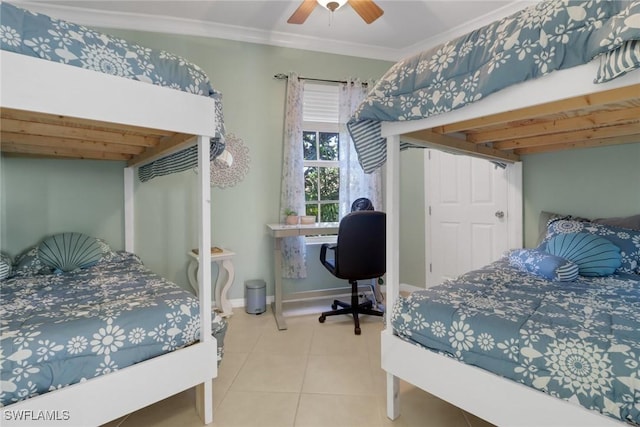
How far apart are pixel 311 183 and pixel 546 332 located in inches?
107

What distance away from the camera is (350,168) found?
3.35 metres

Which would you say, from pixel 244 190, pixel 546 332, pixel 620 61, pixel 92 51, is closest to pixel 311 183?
pixel 244 190

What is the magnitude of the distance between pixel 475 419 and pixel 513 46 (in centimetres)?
158

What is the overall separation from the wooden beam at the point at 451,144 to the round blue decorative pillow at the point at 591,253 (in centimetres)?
74

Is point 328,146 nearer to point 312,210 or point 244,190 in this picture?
point 312,210

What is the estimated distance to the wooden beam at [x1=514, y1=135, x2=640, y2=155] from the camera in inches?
81.0

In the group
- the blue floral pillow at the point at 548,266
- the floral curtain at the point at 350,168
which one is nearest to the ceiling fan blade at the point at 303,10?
the floral curtain at the point at 350,168

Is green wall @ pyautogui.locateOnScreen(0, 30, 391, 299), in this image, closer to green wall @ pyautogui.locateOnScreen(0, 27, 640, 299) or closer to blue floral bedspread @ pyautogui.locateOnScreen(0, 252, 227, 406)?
green wall @ pyautogui.locateOnScreen(0, 27, 640, 299)

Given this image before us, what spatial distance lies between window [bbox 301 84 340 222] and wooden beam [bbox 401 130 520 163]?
163cm

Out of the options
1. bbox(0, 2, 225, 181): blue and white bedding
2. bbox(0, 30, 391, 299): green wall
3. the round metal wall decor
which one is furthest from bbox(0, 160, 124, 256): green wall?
bbox(0, 2, 225, 181): blue and white bedding

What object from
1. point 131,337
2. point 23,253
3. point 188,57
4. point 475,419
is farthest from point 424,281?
point 23,253

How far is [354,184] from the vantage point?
337 cm

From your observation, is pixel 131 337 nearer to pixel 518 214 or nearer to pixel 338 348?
pixel 338 348

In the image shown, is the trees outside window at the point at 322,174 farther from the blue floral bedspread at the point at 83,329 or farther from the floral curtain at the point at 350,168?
the blue floral bedspread at the point at 83,329
